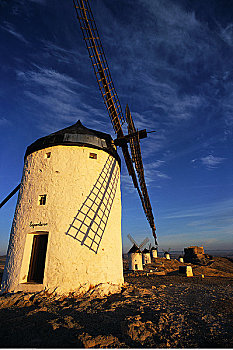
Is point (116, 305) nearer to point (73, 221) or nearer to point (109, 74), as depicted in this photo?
point (73, 221)

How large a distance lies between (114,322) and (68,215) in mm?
4808

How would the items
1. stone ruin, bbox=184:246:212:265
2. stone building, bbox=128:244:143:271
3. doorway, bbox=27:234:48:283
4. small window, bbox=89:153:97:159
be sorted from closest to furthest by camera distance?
doorway, bbox=27:234:48:283 < small window, bbox=89:153:97:159 < stone building, bbox=128:244:143:271 < stone ruin, bbox=184:246:212:265

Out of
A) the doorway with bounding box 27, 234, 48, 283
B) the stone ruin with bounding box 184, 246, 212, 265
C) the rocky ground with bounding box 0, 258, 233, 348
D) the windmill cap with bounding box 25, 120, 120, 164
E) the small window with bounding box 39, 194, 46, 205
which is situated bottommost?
the stone ruin with bounding box 184, 246, 212, 265

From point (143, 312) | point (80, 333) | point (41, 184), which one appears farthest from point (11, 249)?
point (143, 312)

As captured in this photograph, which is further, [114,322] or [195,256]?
[195,256]

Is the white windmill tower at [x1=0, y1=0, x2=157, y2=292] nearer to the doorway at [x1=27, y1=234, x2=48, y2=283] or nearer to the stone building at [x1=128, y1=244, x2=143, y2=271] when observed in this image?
the doorway at [x1=27, y1=234, x2=48, y2=283]

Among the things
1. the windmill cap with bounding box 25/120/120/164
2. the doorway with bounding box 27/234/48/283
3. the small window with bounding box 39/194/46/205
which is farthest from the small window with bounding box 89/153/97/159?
the doorway with bounding box 27/234/48/283

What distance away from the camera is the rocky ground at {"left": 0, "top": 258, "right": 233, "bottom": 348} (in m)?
3.68

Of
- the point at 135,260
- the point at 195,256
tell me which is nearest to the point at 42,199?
the point at 135,260

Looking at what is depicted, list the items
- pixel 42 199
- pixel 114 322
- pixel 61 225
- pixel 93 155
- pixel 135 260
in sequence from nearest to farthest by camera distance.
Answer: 1. pixel 114 322
2. pixel 61 225
3. pixel 42 199
4. pixel 93 155
5. pixel 135 260

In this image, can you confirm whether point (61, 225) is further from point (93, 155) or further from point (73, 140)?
point (73, 140)

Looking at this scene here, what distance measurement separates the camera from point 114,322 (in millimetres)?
4586

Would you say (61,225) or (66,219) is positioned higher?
(66,219)

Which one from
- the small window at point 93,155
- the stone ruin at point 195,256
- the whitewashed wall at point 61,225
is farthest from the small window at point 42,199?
the stone ruin at point 195,256
